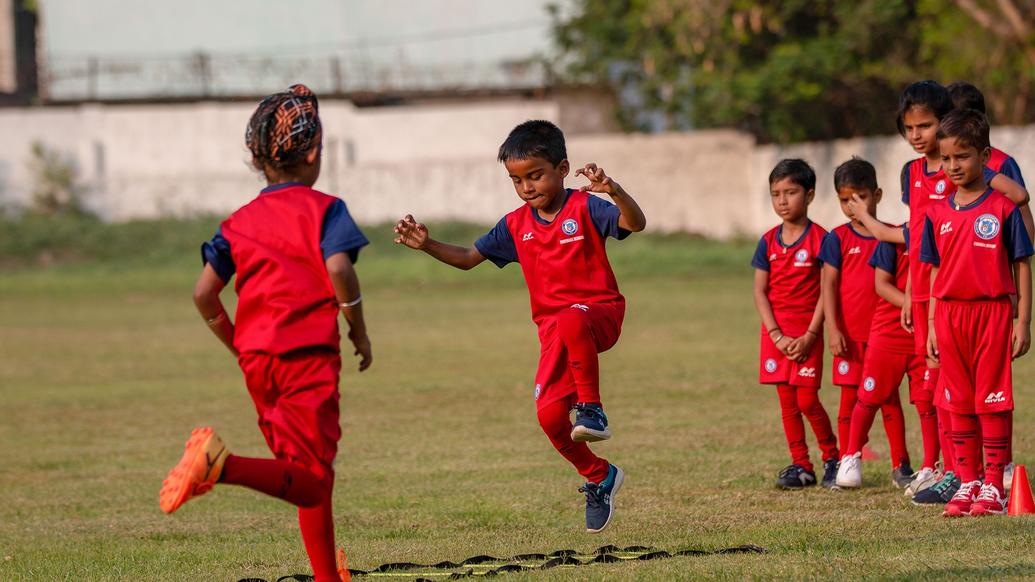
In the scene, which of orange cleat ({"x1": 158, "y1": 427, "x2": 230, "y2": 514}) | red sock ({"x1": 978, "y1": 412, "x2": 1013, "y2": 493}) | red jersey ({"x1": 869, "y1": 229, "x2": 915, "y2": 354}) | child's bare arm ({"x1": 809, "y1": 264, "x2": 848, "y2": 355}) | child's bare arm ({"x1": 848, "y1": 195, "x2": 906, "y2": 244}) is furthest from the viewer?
child's bare arm ({"x1": 809, "y1": 264, "x2": 848, "y2": 355})

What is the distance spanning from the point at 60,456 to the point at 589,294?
538 centimetres

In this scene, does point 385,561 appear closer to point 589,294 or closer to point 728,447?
point 589,294

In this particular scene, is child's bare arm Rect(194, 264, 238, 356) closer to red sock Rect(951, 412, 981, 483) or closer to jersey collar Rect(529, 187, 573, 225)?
jersey collar Rect(529, 187, 573, 225)

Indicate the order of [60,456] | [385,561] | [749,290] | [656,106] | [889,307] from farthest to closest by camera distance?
1. [656,106]
2. [749,290]
3. [60,456]
4. [889,307]
5. [385,561]

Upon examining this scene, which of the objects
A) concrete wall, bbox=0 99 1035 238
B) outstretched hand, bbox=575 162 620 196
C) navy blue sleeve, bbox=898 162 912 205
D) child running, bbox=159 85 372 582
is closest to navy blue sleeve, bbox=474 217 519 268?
outstretched hand, bbox=575 162 620 196

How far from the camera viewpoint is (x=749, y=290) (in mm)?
25125

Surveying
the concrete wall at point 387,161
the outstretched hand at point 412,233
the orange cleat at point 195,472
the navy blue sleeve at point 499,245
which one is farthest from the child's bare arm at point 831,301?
the concrete wall at point 387,161

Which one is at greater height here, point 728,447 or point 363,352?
point 363,352

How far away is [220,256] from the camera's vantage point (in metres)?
5.33

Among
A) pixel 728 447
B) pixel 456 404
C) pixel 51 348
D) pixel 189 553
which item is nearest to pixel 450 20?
pixel 51 348

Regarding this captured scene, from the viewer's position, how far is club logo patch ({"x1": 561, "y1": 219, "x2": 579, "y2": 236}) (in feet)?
22.5

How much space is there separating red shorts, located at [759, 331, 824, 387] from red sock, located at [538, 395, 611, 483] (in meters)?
1.83

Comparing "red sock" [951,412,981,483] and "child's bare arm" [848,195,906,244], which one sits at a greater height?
"child's bare arm" [848,195,906,244]

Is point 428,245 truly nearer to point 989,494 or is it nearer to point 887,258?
point 887,258
